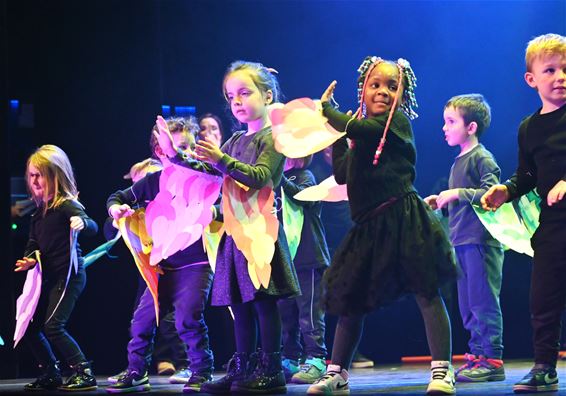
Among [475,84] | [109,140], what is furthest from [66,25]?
[475,84]

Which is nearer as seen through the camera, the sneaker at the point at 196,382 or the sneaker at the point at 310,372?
the sneaker at the point at 196,382

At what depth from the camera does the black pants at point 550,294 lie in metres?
2.88

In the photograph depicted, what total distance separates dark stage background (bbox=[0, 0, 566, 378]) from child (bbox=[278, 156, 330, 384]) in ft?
3.49

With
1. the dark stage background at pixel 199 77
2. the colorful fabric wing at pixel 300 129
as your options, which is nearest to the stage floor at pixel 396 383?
the dark stage background at pixel 199 77

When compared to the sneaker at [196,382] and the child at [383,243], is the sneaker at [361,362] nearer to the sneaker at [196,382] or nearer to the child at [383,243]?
the sneaker at [196,382]

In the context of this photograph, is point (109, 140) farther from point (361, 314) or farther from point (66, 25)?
point (361, 314)

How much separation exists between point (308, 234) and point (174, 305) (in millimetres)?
958

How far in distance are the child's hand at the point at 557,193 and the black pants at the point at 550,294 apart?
94 mm

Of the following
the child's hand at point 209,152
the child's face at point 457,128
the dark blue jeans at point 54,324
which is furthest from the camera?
the child's face at point 457,128

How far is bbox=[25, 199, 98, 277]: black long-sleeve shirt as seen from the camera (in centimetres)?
390

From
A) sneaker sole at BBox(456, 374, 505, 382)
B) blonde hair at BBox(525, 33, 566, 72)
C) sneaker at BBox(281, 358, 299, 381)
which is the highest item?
blonde hair at BBox(525, 33, 566, 72)

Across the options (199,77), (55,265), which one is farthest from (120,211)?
(199,77)

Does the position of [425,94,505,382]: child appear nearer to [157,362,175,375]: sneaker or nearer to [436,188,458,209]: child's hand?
[436,188,458,209]: child's hand

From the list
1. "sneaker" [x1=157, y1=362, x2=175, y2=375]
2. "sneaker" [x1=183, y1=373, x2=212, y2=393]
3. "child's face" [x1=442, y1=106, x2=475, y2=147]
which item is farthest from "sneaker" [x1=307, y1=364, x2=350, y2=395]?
"sneaker" [x1=157, y1=362, x2=175, y2=375]
